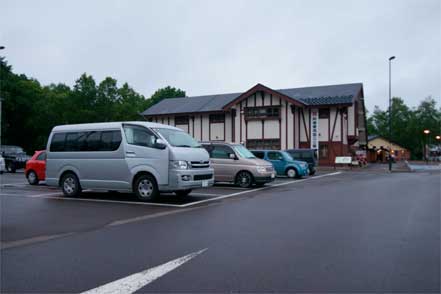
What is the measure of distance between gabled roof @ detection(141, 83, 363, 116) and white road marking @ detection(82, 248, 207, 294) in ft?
109

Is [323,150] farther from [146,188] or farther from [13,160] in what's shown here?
[146,188]

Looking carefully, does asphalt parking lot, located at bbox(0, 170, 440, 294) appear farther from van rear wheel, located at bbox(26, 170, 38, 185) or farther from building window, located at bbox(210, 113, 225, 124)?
building window, located at bbox(210, 113, 225, 124)

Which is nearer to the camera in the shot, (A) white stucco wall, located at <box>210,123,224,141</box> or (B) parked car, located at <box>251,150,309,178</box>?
(B) parked car, located at <box>251,150,309,178</box>

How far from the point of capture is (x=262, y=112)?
38812 millimetres

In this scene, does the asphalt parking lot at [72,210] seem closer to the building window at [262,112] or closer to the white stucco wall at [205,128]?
the building window at [262,112]

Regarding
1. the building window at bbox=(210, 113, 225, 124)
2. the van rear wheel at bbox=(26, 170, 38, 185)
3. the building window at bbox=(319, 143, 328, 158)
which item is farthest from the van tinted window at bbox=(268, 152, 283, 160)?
the building window at bbox=(210, 113, 225, 124)

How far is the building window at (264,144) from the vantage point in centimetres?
3874

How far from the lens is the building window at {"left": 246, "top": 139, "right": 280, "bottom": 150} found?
38.7 metres

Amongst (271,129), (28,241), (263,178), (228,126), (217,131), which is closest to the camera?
(28,241)

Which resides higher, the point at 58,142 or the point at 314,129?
the point at 314,129

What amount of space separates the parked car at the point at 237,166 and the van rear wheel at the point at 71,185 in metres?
6.01

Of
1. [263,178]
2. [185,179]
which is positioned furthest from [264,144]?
[185,179]

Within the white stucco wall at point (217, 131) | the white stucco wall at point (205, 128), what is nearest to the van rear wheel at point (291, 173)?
the white stucco wall at point (217, 131)

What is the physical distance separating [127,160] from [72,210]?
2.06 m
